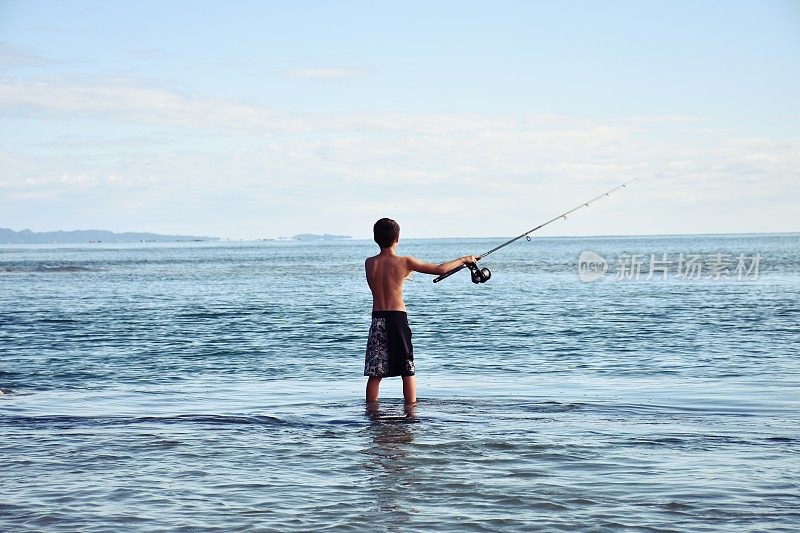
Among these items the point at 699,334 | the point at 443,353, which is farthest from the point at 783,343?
the point at 443,353

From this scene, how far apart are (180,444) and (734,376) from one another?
831cm

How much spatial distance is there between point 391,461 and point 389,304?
195cm

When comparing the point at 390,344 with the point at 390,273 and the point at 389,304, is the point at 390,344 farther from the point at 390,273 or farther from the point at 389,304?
the point at 390,273

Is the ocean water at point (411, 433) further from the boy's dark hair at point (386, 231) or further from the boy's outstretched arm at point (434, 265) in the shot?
the boy's dark hair at point (386, 231)

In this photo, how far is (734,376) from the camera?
13531 mm

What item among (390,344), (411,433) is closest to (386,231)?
(390,344)

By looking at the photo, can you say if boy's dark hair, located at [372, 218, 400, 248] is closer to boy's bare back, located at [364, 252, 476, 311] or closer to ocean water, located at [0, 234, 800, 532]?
boy's bare back, located at [364, 252, 476, 311]

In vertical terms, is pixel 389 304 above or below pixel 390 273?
below

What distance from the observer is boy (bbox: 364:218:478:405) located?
9047 millimetres

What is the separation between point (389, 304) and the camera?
923cm

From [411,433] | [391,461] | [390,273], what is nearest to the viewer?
[391,461]

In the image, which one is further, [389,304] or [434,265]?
[389,304]

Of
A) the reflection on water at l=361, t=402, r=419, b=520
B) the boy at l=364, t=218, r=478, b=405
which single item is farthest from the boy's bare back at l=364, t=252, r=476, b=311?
the reflection on water at l=361, t=402, r=419, b=520

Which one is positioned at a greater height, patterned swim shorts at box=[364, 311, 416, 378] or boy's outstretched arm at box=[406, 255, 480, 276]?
boy's outstretched arm at box=[406, 255, 480, 276]
